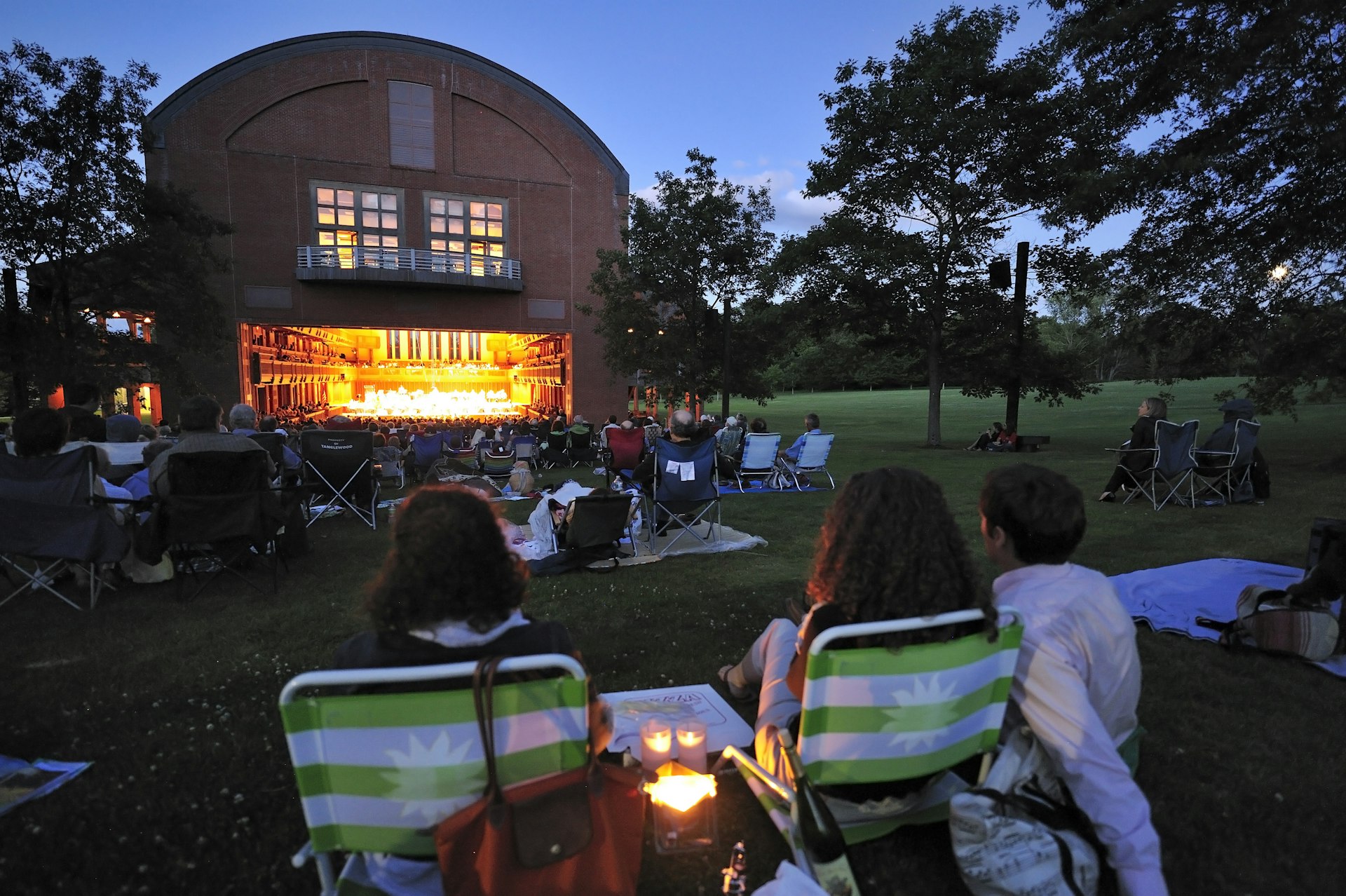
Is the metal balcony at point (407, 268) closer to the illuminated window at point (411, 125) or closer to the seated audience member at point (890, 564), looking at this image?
the illuminated window at point (411, 125)

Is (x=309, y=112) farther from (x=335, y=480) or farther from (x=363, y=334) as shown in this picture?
(x=335, y=480)

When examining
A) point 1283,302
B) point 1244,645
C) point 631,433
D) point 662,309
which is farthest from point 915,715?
point 662,309

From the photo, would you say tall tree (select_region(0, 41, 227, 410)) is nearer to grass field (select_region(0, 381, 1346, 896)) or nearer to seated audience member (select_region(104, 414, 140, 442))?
seated audience member (select_region(104, 414, 140, 442))

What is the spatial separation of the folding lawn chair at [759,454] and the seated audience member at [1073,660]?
743 centimetres

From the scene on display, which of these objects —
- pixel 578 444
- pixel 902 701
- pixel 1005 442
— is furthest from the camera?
pixel 1005 442

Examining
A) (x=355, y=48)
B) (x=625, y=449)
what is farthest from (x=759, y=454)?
(x=355, y=48)

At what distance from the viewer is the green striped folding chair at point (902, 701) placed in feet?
5.58

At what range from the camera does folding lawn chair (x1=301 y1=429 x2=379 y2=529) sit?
276 inches

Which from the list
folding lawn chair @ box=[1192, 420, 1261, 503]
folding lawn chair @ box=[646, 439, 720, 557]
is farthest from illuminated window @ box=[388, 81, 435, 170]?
folding lawn chair @ box=[1192, 420, 1261, 503]

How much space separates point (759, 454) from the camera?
9812 mm

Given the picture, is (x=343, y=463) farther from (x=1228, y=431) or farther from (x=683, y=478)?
(x=1228, y=431)

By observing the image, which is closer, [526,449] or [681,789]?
[681,789]

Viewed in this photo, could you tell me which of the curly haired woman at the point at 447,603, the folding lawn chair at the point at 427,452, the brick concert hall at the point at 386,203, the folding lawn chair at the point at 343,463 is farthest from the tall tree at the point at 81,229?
the curly haired woman at the point at 447,603

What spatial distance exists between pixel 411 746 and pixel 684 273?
17251 mm
